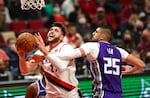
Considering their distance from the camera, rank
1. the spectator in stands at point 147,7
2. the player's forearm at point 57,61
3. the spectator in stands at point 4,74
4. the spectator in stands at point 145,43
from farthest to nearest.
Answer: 1. the spectator in stands at point 147,7
2. the spectator in stands at point 145,43
3. the spectator in stands at point 4,74
4. the player's forearm at point 57,61

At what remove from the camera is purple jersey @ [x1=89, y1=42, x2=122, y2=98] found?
6.63 m

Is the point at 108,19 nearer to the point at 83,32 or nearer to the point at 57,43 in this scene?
the point at 83,32

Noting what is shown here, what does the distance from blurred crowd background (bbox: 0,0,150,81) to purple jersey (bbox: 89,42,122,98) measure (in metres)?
4.40

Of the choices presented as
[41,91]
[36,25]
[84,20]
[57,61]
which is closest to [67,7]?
[84,20]

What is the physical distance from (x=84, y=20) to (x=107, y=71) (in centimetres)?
818

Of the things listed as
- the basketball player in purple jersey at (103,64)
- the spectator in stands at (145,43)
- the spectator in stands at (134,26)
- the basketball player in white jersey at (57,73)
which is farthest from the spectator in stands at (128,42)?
the basketball player in purple jersey at (103,64)

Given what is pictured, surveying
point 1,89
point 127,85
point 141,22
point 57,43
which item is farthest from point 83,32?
point 57,43

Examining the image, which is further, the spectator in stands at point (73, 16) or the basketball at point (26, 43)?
the spectator in stands at point (73, 16)

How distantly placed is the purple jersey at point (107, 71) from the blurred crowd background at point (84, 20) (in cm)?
440

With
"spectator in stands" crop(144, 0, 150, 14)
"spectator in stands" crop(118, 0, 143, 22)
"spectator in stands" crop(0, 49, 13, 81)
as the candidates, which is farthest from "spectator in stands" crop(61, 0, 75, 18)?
"spectator in stands" crop(0, 49, 13, 81)

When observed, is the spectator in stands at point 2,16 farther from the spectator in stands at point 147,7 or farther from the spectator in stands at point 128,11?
the spectator in stands at point 147,7

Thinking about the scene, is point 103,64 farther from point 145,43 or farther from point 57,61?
point 145,43

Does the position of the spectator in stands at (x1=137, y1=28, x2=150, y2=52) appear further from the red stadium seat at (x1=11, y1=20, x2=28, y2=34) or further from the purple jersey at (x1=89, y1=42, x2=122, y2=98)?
the purple jersey at (x1=89, y1=42, x2=122, y2=98)

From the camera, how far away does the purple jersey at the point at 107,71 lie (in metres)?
6.63
